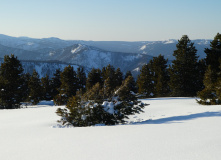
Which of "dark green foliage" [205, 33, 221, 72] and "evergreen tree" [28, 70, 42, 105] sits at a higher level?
"dark green foliage" [205, 33, 221, 72]

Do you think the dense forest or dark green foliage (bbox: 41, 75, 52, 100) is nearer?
the dense forest

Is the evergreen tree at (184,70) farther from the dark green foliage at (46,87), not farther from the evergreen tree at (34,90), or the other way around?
the dark green foliage at (46,87)

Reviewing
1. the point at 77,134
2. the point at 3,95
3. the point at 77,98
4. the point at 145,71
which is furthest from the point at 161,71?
the point at 77,134

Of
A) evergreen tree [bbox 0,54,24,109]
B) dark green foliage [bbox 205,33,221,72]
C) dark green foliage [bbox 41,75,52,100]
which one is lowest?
dark green foliage [bbox 41,75,52,100]

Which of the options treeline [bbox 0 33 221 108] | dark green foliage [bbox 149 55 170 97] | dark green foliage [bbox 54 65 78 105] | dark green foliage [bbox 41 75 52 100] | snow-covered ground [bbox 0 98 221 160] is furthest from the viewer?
dark green foliage [bbox 41 75 52 100]

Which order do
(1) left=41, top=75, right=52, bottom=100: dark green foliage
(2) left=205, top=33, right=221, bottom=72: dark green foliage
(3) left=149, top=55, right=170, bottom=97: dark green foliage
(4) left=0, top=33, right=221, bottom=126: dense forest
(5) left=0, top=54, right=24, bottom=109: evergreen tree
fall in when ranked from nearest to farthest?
(4) left=0, top=33, right=221, bottom=126: dense forest → (2) left=205, top=33, right=221, bottom=72: dark green foliage → (5) left=0, top=54, right=24, bottom=109: evergreen tree → (3) left=149, top=55, right=170, bottom=97: dark green foliage → (1) left=41, top=75, right=52, bottom=100: dark green foliage

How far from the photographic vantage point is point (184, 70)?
33156mm

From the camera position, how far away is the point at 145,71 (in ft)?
140

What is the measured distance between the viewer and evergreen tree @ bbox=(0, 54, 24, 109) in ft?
90.9

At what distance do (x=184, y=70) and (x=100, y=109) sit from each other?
26.8 m

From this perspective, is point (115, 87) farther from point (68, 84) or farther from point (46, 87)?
point (46, 87)

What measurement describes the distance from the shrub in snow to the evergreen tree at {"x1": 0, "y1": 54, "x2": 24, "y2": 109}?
21148 millimetres

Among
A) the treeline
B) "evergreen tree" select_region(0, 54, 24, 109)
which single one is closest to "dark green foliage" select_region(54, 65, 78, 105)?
the treeline

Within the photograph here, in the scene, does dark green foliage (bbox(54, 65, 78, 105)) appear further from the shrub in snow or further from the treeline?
the shrub in snow
